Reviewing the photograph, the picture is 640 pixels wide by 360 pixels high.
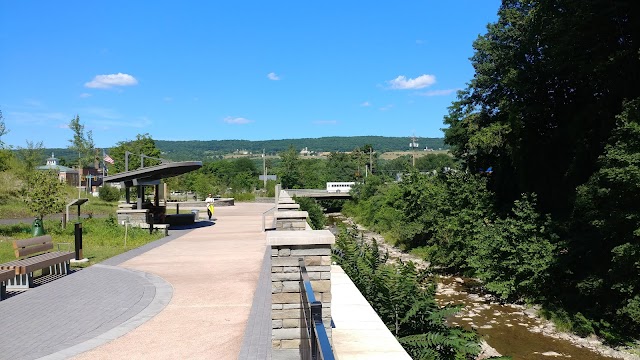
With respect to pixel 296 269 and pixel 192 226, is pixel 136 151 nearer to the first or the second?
pixel 192 226

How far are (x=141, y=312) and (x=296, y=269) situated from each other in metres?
4.34

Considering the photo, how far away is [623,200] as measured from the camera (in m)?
11.9

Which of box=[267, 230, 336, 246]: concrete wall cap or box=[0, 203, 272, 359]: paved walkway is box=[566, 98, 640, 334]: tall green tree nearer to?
box=[0, 203, 272, 359]: paved walkway

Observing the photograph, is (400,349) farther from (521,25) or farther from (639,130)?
(521,25)

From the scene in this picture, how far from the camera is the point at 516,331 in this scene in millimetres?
12953

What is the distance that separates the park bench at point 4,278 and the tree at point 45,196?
11.2 metres

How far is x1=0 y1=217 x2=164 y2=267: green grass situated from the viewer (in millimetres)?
15016

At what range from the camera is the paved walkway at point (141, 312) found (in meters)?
6.67

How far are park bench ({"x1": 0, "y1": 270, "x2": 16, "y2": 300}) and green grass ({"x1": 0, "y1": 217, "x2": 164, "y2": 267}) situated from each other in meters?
3.97

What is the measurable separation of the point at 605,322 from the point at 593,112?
22.8 feet

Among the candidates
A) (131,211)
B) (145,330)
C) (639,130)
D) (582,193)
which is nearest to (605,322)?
(582,193)

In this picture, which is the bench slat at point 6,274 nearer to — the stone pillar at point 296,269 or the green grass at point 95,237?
the green grass at point 95,237

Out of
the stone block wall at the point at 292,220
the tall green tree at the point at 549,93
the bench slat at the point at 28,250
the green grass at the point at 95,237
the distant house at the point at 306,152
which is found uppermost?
the distant house at the point at 306,152

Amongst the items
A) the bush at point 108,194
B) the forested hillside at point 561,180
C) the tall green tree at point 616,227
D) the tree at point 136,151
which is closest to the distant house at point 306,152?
the tree at point 136,151
